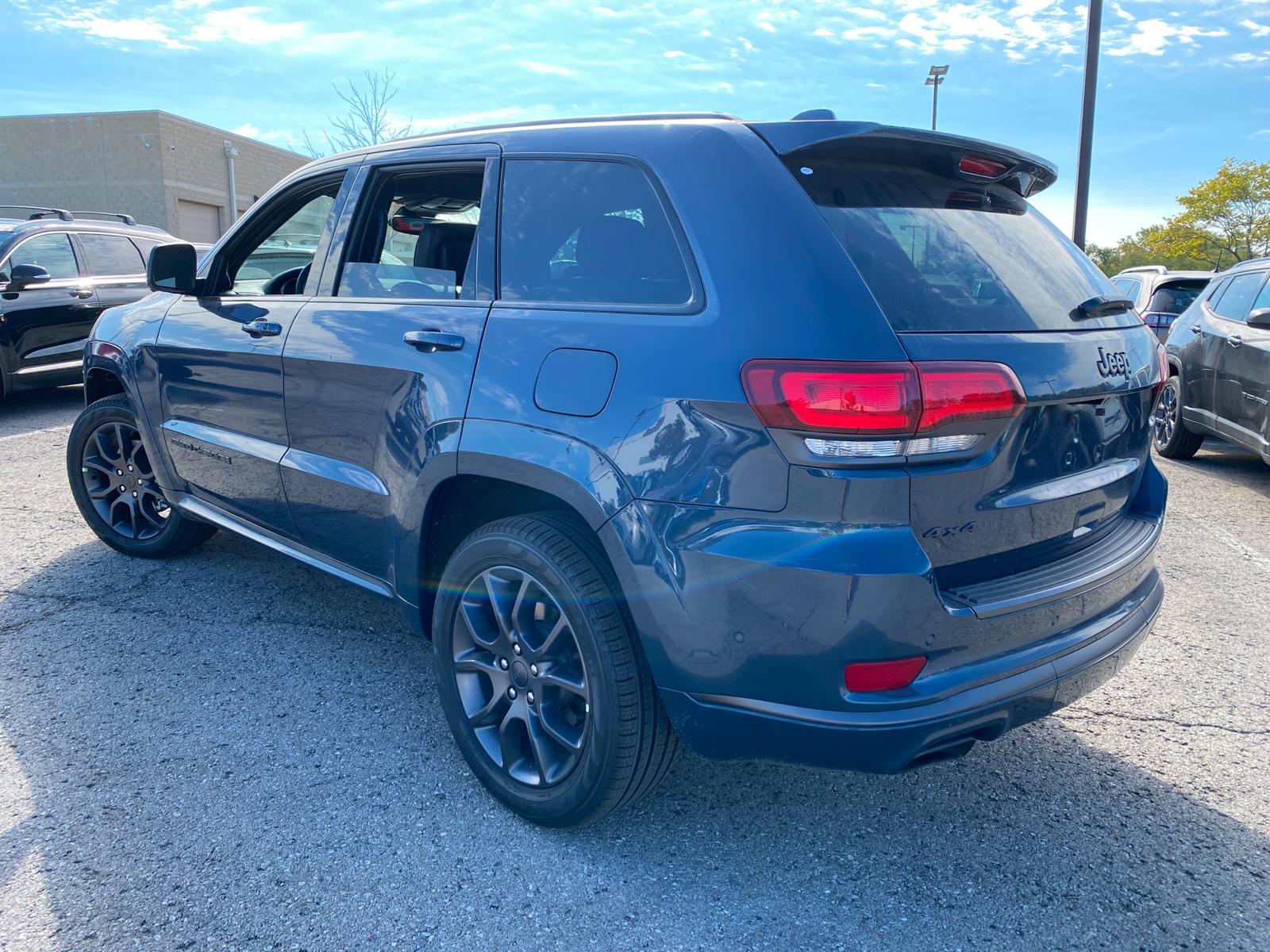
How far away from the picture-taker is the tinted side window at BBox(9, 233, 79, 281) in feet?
29.8

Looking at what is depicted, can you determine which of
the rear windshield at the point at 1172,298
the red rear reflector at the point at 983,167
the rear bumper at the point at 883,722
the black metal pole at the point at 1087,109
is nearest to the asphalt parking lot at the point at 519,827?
the rear bumper at the point at 883,722

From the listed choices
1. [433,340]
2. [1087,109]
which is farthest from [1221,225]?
[433,340]

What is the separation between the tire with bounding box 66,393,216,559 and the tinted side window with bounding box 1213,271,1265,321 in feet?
24.4

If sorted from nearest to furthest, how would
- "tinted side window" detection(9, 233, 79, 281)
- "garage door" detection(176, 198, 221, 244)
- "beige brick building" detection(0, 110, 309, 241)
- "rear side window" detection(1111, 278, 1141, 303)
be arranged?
"tinted side window" detection(9, 233, 79, 281)
"rear side window" detection(1111, 278, 1141, 303)
"beige brick building" detection(0, 110, 309, 241)
"garage door" detection(176, 198, 221, 244)

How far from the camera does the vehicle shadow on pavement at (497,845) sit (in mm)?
2254

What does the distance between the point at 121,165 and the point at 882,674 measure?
41232 millimetres

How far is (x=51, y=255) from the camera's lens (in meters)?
9.41

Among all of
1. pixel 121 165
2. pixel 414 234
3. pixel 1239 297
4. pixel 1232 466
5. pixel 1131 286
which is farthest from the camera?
pixel 121 165

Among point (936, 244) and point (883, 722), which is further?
point (936, 244)

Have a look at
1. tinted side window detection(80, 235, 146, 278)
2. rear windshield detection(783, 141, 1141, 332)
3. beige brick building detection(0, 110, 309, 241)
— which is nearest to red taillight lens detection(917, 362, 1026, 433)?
rear windshield detection(783, 141, 1141, 332)

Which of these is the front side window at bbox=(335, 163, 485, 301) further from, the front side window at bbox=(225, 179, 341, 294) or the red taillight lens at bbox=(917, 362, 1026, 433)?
the red taillight lens at bbox=(917, 362, 1026, 433)

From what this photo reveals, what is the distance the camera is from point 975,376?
2.06 m

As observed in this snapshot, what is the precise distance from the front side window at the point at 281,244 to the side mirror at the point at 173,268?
0.14m

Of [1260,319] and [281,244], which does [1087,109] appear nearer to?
[1260,319]
